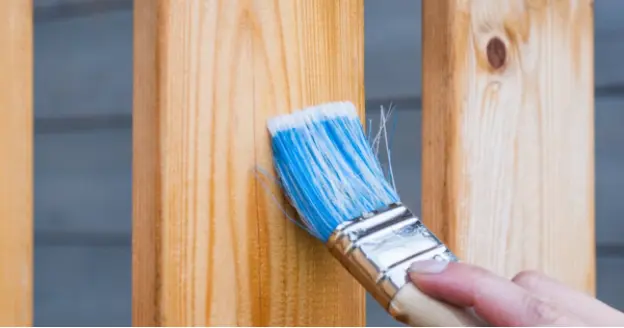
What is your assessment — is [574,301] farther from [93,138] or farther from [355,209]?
[93,138]

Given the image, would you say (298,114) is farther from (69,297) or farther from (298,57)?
(69,297)

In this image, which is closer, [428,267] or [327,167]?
[428,267]

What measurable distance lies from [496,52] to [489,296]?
34 cm

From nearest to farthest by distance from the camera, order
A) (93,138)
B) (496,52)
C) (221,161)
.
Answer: (221,161) → (496,52) → (93,138)

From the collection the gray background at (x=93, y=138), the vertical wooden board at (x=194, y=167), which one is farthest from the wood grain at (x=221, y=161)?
the gray background at (x=93, y=138)

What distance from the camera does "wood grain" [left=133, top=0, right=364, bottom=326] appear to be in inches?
32.7

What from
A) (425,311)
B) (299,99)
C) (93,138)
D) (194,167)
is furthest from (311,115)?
(93,138)

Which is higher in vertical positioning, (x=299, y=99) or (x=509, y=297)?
(x=299, y=99)

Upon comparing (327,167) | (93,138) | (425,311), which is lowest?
(425,311)

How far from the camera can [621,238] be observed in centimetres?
197

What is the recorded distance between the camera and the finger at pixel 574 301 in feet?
2.59

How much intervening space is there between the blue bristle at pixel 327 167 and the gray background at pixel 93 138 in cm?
119

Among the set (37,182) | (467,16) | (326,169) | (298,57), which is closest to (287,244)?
(326,169)

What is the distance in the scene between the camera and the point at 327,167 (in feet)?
2.95
